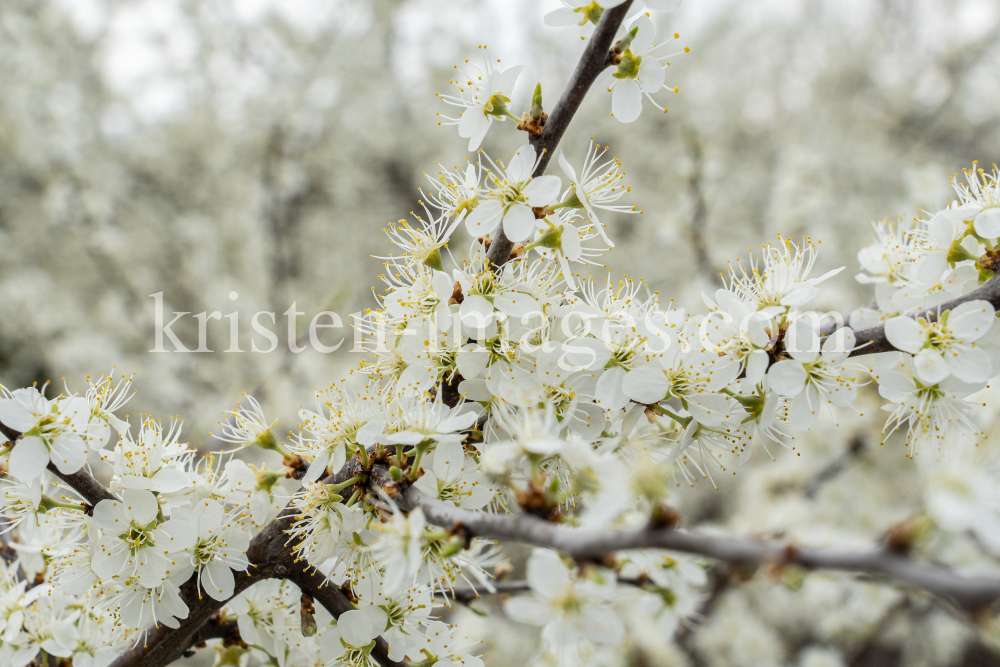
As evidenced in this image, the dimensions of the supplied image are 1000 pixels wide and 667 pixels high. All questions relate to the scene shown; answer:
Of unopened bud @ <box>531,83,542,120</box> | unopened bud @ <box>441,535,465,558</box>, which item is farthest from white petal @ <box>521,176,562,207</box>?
unopened bud @ <box>441,535,465,558</box>

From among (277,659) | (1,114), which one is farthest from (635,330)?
(1,114)

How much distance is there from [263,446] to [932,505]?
50.8 inches

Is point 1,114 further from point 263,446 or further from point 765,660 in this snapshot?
point 765,660

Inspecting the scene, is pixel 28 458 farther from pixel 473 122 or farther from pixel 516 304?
pixel 473 122

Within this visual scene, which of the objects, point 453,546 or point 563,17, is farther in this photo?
point 563,17

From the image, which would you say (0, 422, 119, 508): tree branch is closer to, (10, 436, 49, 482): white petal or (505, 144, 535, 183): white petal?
(10, 436, 49, 482): white petal

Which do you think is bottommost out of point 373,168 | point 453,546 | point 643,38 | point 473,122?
point 373,168

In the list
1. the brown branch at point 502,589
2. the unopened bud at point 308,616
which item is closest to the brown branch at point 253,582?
the unopened bud at point 308,616

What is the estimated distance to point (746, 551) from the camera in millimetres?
687

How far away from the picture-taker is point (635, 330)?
119 cm

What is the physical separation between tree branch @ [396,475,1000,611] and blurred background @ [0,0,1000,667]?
11.7 feet

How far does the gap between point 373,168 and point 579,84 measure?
7.18 metres

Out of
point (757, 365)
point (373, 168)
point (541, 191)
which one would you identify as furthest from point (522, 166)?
point (373, 168)

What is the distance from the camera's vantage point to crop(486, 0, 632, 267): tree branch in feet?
3.61
